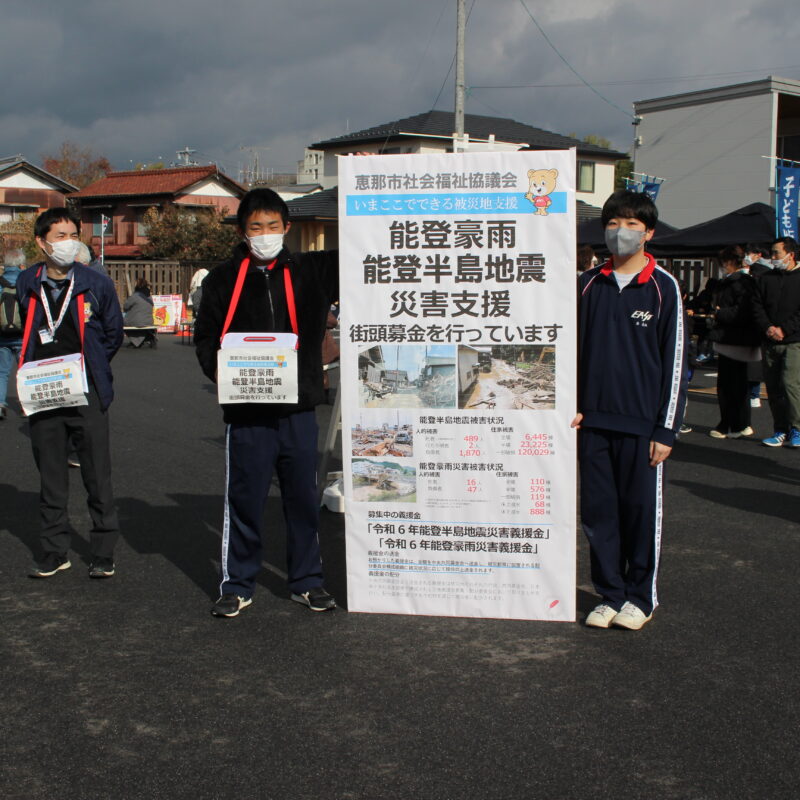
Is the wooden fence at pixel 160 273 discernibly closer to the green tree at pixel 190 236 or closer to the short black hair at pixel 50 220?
the green tree at pixel 190 236

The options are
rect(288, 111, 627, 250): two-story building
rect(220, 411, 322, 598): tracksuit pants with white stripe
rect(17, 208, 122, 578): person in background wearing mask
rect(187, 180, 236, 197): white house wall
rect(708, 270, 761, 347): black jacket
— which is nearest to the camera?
rect(220, 411, 322, 598): tracksuit pants with white stripe

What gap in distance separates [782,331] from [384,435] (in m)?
6.00

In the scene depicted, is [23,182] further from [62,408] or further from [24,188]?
[62,408]

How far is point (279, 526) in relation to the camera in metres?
6.42

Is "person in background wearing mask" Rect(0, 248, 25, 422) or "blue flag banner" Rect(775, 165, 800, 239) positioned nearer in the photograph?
"person in background wearing mask" Rect(0, 248, 25, 422)

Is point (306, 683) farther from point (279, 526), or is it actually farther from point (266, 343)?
point (279, 526)

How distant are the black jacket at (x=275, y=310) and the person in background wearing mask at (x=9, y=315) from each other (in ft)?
18.7

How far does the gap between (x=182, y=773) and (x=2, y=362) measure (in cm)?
905

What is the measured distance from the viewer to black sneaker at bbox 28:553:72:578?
5305mm

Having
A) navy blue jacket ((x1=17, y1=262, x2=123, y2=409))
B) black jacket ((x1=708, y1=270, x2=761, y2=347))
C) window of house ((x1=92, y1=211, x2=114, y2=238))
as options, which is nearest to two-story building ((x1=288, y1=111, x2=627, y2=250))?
window of house ((x1=92, y1=211, x2=114, y2=238))

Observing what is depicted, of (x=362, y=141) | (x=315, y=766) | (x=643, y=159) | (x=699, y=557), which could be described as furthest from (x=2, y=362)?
(x=362, y=141)

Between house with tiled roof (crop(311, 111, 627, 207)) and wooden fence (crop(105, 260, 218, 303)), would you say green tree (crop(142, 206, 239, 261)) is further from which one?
wooden fence (crop(105, 260, 218, 303))

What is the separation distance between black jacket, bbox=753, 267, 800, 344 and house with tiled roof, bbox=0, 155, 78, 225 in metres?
47.3

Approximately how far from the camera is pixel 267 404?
14.8 feet
